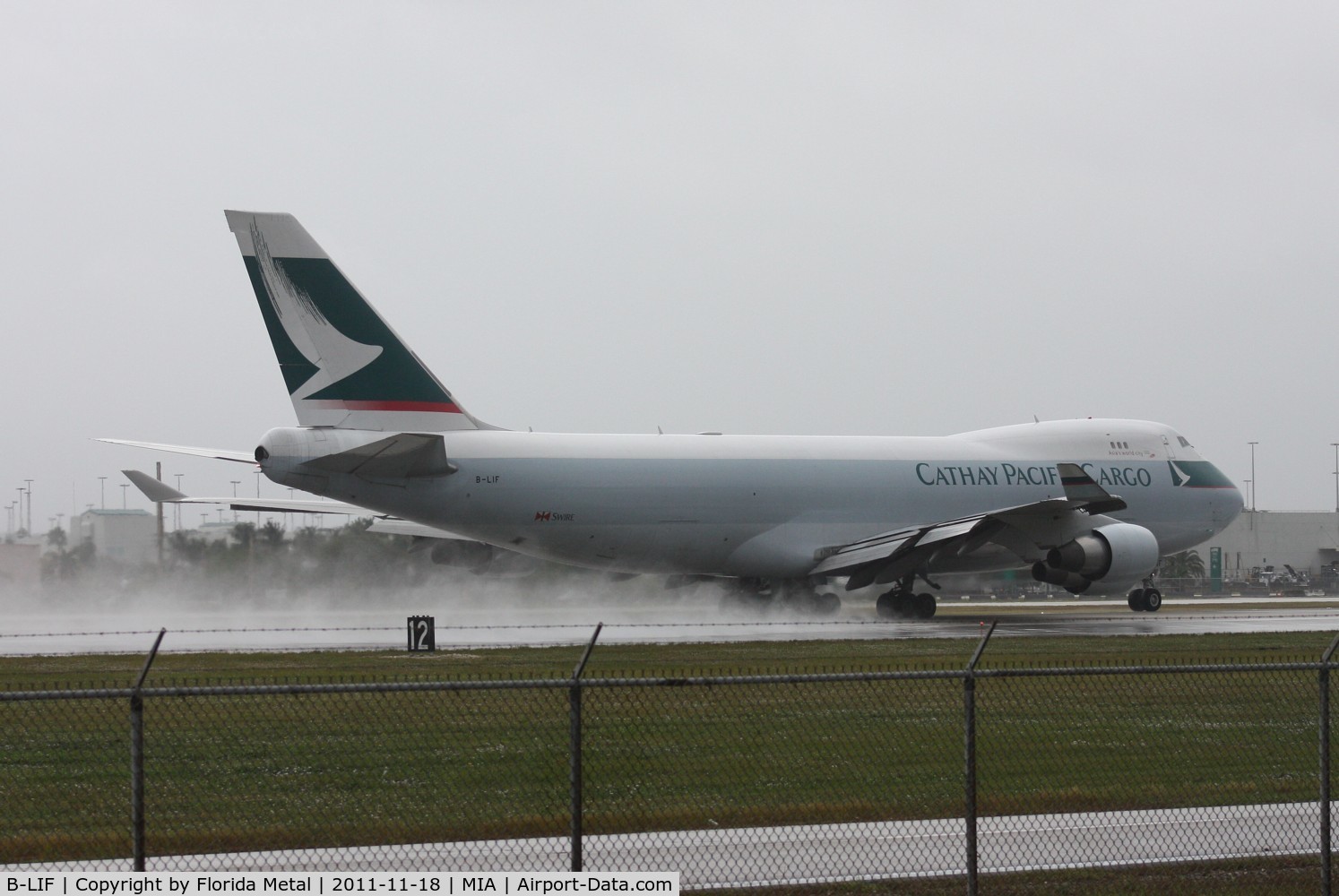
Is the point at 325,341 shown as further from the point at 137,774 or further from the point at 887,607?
the point at 137,774

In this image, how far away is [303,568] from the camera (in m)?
39.5

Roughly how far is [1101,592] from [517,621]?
1356 centimetres

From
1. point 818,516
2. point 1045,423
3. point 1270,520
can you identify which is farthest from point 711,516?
point 1270,520

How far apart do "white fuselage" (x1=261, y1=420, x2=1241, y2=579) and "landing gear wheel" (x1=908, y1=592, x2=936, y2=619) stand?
0.96m

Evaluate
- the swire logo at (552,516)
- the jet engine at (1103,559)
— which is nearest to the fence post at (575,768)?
the swire logo at (552,516)

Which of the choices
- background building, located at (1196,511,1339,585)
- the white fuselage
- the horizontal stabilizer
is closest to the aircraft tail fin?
the white fuselage

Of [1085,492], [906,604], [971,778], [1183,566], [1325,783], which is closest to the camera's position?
[971,778]

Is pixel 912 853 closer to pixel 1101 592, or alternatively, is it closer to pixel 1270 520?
pixel 1101 592

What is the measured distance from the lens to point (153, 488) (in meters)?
33.9

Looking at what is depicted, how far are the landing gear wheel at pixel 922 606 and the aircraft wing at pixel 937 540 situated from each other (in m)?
0.75

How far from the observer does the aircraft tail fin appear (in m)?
28.3

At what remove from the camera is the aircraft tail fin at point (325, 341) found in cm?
2834

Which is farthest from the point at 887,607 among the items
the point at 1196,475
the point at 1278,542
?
the point at 1278,542

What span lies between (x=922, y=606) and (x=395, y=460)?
1346 centimetres
